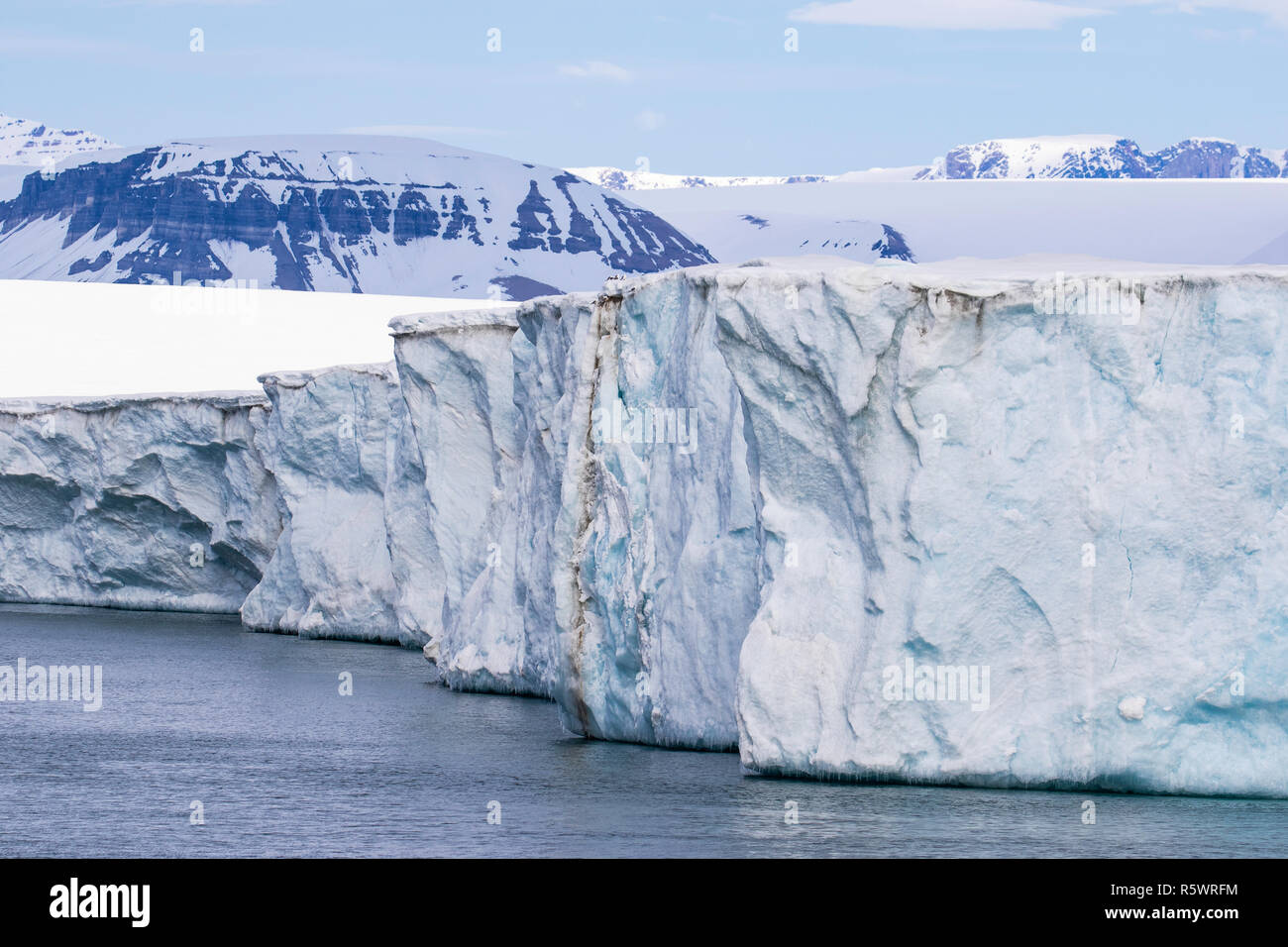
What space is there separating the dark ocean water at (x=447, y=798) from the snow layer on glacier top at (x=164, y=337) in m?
20.4

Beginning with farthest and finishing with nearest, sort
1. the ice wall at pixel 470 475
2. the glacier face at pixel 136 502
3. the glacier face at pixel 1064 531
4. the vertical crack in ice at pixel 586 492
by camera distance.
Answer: the glacier face at pixel 136 502
the ice wall at pixel 470 475
the vertical crack in ice at pixel 586 492
the glacier face at pixel 1064 531

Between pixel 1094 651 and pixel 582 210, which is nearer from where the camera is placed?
pixel 1094 651

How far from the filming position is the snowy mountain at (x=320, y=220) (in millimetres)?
130375

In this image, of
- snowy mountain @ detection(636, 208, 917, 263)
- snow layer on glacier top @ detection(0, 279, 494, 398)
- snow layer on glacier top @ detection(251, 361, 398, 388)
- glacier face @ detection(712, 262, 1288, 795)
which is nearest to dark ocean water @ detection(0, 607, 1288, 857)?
glacier face @ detection(712, 262, 1288, 795)

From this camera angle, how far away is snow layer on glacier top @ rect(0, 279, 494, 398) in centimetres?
3734

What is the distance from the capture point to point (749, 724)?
12.1m

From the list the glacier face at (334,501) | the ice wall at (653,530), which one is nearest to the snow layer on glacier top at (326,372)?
the glacier face at (334,501)

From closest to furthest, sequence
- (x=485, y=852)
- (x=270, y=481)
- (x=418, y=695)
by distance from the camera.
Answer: (x=485, y=852) → (x=418, y=695) → (x=270, y=481)

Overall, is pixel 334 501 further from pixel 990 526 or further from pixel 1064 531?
pixel 1064 531

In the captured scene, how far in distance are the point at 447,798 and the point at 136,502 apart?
55.3ft

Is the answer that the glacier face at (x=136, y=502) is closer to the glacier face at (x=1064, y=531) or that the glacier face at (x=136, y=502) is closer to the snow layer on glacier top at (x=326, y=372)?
the snow layer on glacier top at (x=326, y=372)
